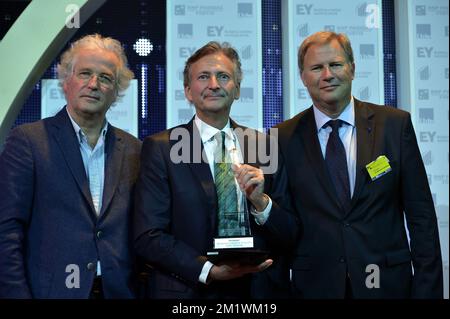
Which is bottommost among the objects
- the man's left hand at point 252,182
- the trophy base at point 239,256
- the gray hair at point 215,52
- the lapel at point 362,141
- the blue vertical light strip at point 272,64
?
the trophy base at point 239,256

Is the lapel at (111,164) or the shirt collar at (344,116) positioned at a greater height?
the shirt collar at (344,116)

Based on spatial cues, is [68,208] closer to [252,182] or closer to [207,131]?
[207,131]

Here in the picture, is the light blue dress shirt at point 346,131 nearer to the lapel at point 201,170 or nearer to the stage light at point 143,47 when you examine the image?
the lapel at point 201,170

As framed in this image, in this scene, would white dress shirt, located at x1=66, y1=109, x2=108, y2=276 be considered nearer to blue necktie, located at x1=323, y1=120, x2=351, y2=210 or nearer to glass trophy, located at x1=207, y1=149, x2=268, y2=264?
glass trophy, located at x1=207, y1=149, x2=268, y2=264

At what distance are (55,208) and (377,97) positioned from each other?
9.51 feet

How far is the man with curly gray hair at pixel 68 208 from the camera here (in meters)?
2.46

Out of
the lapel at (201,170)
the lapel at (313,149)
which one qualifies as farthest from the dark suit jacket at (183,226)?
the lapel at (313,149)

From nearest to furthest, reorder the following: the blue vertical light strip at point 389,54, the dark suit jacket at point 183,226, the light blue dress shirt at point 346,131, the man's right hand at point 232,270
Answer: the man's right hand at point 232,270, the dark suit jacket at point 183,226, the light blue dress shirt at point 346,131, the blue vertical light strip at point 389,54

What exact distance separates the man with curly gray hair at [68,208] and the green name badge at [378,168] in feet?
3.56

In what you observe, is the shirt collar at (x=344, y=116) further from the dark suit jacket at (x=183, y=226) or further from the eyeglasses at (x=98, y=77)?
the eyeglasses at (x=98, y=77)

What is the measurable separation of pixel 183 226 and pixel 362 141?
0.90 m

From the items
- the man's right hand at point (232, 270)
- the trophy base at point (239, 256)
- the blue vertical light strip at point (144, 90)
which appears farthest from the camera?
→ the blue vertical light strip at point (144, 90)

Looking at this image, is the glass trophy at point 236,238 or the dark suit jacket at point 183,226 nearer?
the glass trophy at point 236,238
